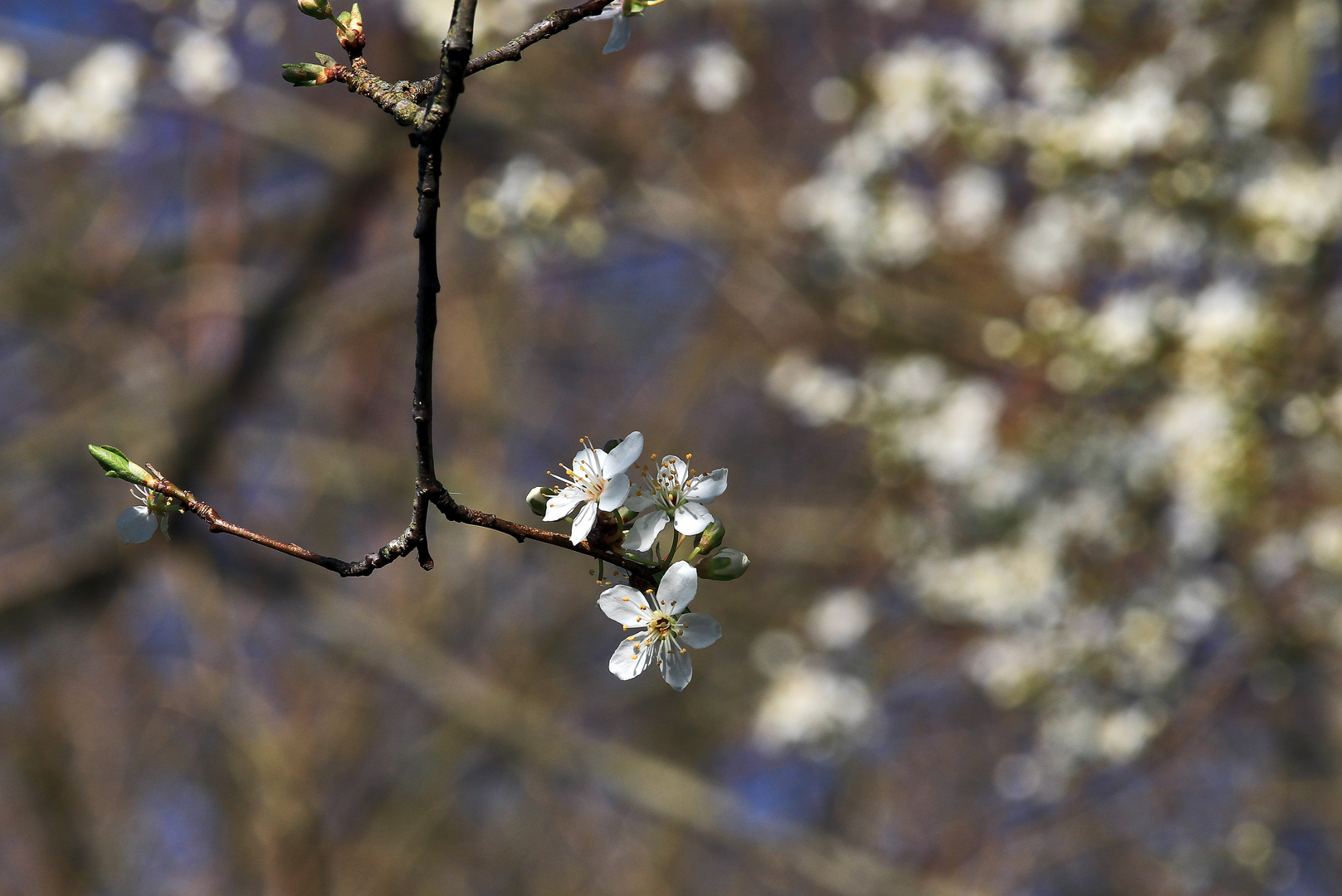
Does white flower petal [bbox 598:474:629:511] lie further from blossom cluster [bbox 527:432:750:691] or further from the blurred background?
the blurred background

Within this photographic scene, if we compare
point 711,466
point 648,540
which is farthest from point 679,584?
point 711,466

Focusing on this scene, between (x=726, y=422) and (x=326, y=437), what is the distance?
306 centimetres

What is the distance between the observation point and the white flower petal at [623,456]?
3.34 feet

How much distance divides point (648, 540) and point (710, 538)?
10 centimetres

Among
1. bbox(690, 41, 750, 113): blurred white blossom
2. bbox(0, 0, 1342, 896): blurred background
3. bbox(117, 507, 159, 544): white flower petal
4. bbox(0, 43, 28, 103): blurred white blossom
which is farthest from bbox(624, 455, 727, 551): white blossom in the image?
bbox(0, 43, 28, 103): blurred white blossom

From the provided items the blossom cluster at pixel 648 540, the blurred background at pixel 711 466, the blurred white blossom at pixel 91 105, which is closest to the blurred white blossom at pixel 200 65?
the blurred background at pixel 711 466

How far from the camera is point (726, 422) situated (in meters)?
7.84

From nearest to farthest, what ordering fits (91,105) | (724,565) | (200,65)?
(724,565) → (200,65) → (91,105)

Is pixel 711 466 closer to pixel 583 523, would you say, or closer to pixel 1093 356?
pixel 1093 356

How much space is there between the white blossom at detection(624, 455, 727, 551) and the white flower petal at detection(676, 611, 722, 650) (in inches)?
3.0

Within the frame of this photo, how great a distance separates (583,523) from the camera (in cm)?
102

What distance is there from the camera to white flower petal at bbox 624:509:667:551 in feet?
3.38

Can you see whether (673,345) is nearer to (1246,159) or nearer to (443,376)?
(443,376)

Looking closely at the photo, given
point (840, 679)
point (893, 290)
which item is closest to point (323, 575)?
point (840, 679)
